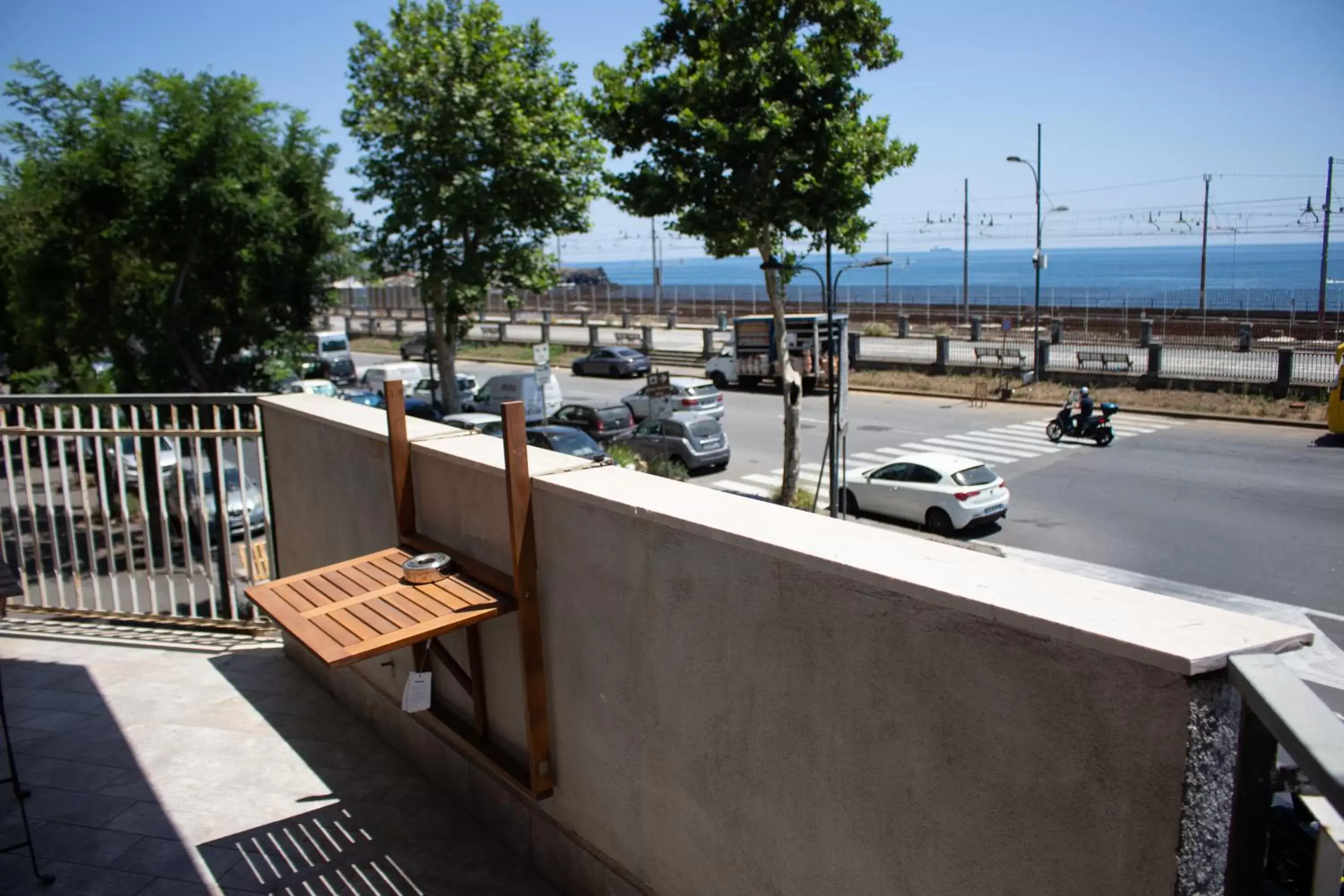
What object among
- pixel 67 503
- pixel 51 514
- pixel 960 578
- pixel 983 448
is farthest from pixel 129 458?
pixel 983 448

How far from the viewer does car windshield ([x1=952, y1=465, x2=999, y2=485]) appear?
1919 cm

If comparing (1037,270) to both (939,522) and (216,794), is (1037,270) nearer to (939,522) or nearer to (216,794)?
(939,522)

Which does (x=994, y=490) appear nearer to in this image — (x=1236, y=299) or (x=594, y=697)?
(x=594, y=697)

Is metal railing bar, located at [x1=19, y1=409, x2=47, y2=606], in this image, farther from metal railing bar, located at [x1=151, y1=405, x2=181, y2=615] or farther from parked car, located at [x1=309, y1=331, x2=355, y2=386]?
parked car, located at [x1=309, y1=331, x2=355, y2=386]

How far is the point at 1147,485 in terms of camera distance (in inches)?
864

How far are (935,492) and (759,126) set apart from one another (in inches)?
317

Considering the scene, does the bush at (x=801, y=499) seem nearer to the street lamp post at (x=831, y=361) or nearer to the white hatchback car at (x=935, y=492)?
the street lamp post at (x=831, y=361)

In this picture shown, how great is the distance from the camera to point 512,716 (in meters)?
5.27

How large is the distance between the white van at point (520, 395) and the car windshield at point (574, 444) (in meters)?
5.17

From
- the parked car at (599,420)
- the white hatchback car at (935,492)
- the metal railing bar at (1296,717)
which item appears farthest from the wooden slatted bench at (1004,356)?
the metal railing bar at (1296,717)

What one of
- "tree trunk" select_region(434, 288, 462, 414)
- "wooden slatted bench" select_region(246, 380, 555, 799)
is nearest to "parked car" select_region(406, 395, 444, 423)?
"tree trunk" select_region(434, 288, 462, 414)

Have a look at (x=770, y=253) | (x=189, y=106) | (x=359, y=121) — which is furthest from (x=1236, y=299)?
(x=189, y=106)

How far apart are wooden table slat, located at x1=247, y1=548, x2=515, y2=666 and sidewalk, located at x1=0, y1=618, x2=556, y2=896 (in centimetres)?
142

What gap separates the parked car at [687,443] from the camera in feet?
80.1
